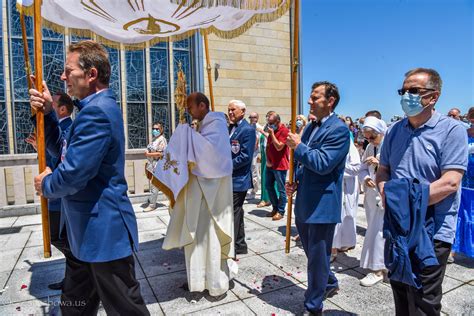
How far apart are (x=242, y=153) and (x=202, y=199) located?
45.0 inches

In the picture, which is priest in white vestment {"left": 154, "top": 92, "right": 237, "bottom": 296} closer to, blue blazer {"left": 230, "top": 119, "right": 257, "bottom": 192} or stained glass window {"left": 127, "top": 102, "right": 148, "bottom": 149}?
blue blazer {"left": 230, "top": 119, "right": 257, "bottom": 192}

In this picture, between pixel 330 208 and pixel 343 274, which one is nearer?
pixel 330 208

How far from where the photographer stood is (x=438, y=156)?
2.16 m

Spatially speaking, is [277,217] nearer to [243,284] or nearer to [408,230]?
[243,284]

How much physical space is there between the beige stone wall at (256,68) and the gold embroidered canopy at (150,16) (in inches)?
205

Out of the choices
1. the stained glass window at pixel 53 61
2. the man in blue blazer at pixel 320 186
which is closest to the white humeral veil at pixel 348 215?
the man in blue blazer at pixel 320 186

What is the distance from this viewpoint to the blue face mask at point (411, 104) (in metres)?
2.20

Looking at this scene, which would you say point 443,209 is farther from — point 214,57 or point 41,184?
point 214,57

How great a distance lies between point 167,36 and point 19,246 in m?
3.79

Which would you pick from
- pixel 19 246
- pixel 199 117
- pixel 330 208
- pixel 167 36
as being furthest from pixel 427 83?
pixel 19 246

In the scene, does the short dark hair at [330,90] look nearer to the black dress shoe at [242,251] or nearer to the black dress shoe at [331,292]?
the black dress shoe at [331,292]

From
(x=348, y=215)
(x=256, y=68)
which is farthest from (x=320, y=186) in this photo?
(x=256, y=68)

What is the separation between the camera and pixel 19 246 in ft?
16.7

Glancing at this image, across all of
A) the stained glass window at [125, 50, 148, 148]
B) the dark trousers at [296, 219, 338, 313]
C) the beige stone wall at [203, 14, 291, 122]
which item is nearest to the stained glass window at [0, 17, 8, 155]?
the stained glass window at [125, 50, 148, 148]
